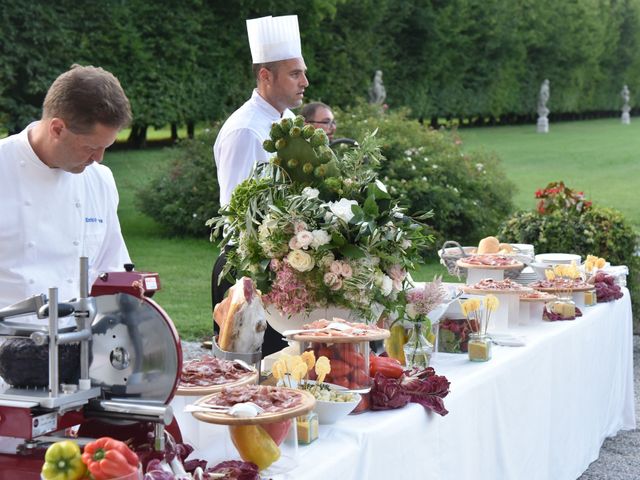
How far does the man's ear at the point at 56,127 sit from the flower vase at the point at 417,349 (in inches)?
58.3

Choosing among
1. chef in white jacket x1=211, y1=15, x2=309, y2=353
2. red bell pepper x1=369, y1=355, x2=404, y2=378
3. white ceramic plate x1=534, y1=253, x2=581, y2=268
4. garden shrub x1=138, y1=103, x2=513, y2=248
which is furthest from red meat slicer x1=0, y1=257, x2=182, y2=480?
garden shrub x1=138, y1=103, x2=513, y2=248

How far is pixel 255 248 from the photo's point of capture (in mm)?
3457

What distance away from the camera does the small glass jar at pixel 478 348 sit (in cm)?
374

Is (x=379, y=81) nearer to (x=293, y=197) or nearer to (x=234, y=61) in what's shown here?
(x=234, y=61)

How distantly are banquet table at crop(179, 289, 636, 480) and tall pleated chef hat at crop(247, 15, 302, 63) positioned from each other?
1.55 m

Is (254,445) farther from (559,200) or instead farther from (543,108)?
(543,108)

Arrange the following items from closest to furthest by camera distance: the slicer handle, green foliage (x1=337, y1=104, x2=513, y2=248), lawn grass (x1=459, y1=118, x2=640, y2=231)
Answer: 1. the slicer handle
2. green foliage (x1=337, y1=104, x2=513, y2=248)
3. lawn grass (x1=459, y1=118, x2=640, y2=231)

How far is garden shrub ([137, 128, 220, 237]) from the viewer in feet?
45.8

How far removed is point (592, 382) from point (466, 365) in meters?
1.45

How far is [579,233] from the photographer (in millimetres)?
7574

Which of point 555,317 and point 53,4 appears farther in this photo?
point 53,4

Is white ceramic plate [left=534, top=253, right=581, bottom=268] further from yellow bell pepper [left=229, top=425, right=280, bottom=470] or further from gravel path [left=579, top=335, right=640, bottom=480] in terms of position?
yellow bell pepper [left=229, top=425, right=280, bottom=470]

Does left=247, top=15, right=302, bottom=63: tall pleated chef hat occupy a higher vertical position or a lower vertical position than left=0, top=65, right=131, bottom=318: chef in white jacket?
higher

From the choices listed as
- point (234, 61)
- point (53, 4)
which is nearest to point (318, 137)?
point (53, 4)
